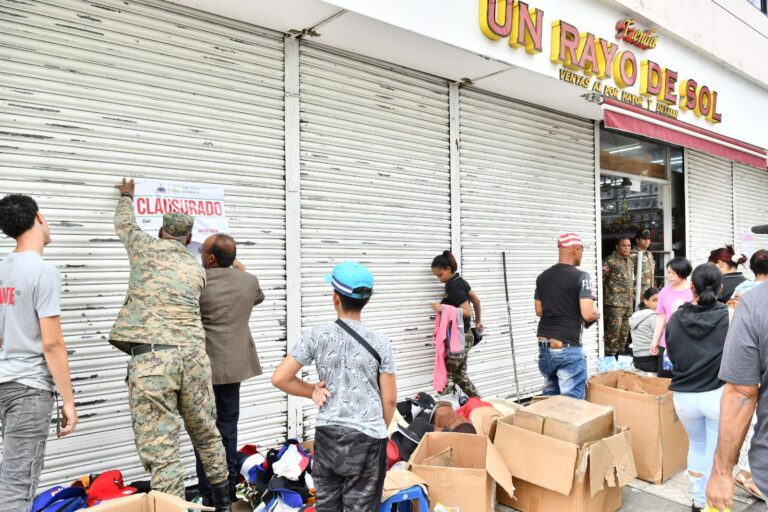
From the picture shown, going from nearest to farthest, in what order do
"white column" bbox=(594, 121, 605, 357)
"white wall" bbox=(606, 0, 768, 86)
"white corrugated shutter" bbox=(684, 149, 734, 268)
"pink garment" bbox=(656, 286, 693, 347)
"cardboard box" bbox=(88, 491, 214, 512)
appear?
1. "cardboard box" bbox=(88, 491, 214, 512)
2. "pink garment" bbox=(656, 286, 693, 347)
3. "white wall" bbox=(606, 0, 768, 86)
4. "white column" bbox=(594, 121, 605, 357)
5. "white corrugated shutter" bbox=(684, 149, 734, 268)

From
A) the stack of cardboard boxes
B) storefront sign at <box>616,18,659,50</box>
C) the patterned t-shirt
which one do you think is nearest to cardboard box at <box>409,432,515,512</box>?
the stack of cardboard boxes

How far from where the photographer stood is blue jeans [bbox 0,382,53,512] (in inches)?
102

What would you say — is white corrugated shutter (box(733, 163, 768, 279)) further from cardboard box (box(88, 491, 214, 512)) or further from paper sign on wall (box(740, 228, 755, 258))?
cardboard box (box(88, 491, 214, 512))

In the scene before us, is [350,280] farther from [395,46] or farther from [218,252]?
[395,46]

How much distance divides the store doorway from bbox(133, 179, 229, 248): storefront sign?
6384mm

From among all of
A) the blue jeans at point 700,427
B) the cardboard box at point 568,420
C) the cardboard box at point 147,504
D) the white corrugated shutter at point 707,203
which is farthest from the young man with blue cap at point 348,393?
the white corrugated shutter at point 707,203

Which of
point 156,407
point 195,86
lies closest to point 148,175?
point 195,86

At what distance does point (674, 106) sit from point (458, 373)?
5195 mm

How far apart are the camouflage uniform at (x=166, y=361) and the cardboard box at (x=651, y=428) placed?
10.3 ft

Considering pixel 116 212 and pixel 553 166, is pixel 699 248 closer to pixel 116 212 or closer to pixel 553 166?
pixel 553 166

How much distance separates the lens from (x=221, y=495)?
3.29 meters

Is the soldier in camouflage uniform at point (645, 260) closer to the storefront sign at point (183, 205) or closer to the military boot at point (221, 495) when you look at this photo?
the storefront sign at point (183, 205)

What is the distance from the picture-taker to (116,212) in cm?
341

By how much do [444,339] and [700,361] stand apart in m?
2.45
